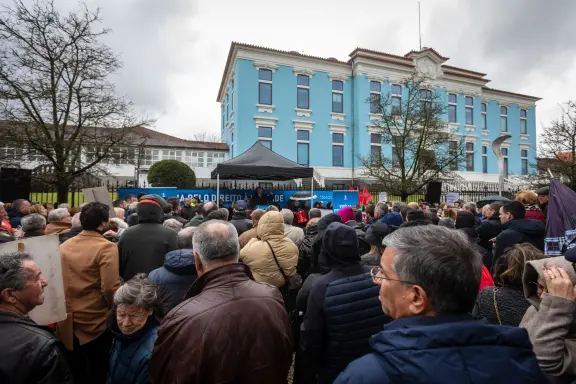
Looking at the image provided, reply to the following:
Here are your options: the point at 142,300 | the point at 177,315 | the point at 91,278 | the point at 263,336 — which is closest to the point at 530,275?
the point at 263,336

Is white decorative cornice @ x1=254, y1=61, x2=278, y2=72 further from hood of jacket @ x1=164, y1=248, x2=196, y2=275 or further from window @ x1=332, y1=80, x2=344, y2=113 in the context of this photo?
hood of jacket @ x1=164, y1=248, x2=196, y2=275

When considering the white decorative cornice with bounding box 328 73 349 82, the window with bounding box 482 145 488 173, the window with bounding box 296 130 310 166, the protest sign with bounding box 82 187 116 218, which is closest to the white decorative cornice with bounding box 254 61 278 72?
the white decorative cornice with bounding box 328 73 349 82

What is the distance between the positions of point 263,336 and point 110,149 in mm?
12423

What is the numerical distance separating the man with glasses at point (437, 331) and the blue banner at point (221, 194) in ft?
33.7

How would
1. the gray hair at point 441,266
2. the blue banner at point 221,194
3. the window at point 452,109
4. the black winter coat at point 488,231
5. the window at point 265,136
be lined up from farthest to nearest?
the window at point 452,109 → the window at point 265,136 → the blue banner at point 221,194 → the black winter coat at point 488,231 → the gray hair at point 441,266

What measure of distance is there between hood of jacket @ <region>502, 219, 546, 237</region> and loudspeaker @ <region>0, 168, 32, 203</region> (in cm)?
930

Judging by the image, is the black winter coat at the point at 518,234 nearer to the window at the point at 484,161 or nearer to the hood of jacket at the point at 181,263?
the hood of jacket at the point at 181,263

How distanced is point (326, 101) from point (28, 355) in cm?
2636

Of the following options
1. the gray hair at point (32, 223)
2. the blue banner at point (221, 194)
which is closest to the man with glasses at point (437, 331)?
the gray hair at point (32, 223)

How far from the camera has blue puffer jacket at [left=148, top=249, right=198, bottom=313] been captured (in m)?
2.77

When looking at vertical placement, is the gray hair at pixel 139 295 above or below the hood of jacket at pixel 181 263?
below

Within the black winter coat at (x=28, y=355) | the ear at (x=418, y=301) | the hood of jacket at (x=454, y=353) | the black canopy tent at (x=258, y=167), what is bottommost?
the black winter coat at (x=28, y=355)

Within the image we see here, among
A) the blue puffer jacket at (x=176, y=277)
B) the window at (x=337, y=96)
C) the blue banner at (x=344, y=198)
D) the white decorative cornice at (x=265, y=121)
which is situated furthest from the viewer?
the window at (x=337, y=96)

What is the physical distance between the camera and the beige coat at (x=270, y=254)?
3.81m
